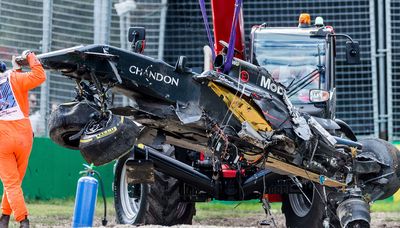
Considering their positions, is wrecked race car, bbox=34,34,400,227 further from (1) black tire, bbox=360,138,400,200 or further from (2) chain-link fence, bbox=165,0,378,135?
(2) chain-link fence, bbox=165,0,378,135

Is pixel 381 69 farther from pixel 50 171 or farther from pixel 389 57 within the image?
pixel 50 171

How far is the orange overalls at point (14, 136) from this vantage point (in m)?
10.4

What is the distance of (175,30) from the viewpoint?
18.6 metres

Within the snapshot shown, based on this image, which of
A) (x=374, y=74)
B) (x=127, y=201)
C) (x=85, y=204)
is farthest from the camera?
(x=374, y=74)

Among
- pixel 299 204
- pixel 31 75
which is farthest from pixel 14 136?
pixel 299 204

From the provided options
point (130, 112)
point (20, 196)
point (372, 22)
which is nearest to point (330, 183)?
point (130, 112)

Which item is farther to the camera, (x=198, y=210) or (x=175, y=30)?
(x=175, y=30)

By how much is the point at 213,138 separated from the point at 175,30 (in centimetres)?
974

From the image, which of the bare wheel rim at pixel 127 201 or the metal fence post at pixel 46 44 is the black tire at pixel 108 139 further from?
the metal fence post at pixel 46 44

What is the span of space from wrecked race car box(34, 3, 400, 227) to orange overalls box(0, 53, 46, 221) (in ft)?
3.71

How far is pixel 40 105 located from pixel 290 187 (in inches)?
236

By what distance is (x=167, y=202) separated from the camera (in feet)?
38.5

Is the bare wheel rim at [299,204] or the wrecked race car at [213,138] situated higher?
the wrecked race car at [213,138]

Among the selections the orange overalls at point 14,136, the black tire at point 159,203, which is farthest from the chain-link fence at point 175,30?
the orange overalls at point 14,136
